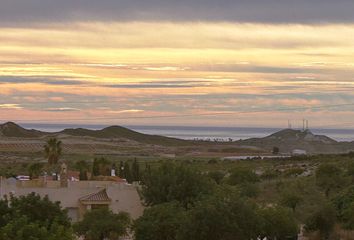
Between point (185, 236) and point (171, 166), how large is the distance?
1283cm

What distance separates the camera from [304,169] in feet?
286

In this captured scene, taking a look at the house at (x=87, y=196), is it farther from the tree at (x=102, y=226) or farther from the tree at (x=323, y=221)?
the tree at (x=323, y=221)

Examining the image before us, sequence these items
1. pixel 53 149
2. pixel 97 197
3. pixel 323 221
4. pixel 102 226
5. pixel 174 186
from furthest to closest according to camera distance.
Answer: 1. pixel 53 149
2. pixel 97 197
3. pixel 323 221
4. pixel 174 186
5. pixel 102 226

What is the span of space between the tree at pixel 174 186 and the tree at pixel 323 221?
18.8 ft

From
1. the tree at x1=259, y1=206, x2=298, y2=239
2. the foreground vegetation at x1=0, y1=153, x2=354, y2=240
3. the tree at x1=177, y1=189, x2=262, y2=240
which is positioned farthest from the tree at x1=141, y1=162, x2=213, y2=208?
the tree at x1=177, y1=189, x2=262, y2=240

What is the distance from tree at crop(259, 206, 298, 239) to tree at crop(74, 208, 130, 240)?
6.46 metres

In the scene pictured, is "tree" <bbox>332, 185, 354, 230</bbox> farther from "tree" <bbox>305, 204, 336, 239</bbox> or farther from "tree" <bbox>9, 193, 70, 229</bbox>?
"tree" <bbox>9, 193, 70, 229</bbox>

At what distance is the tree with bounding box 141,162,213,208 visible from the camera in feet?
142

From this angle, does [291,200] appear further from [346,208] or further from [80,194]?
[80,194]

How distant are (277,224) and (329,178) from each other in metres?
28.1

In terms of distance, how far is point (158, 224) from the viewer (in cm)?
3500

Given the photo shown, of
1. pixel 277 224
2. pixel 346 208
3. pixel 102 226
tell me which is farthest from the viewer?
pixel 346 208

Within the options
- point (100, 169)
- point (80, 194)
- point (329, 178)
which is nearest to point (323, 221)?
point (80, 194)

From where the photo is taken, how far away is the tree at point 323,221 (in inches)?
1726
